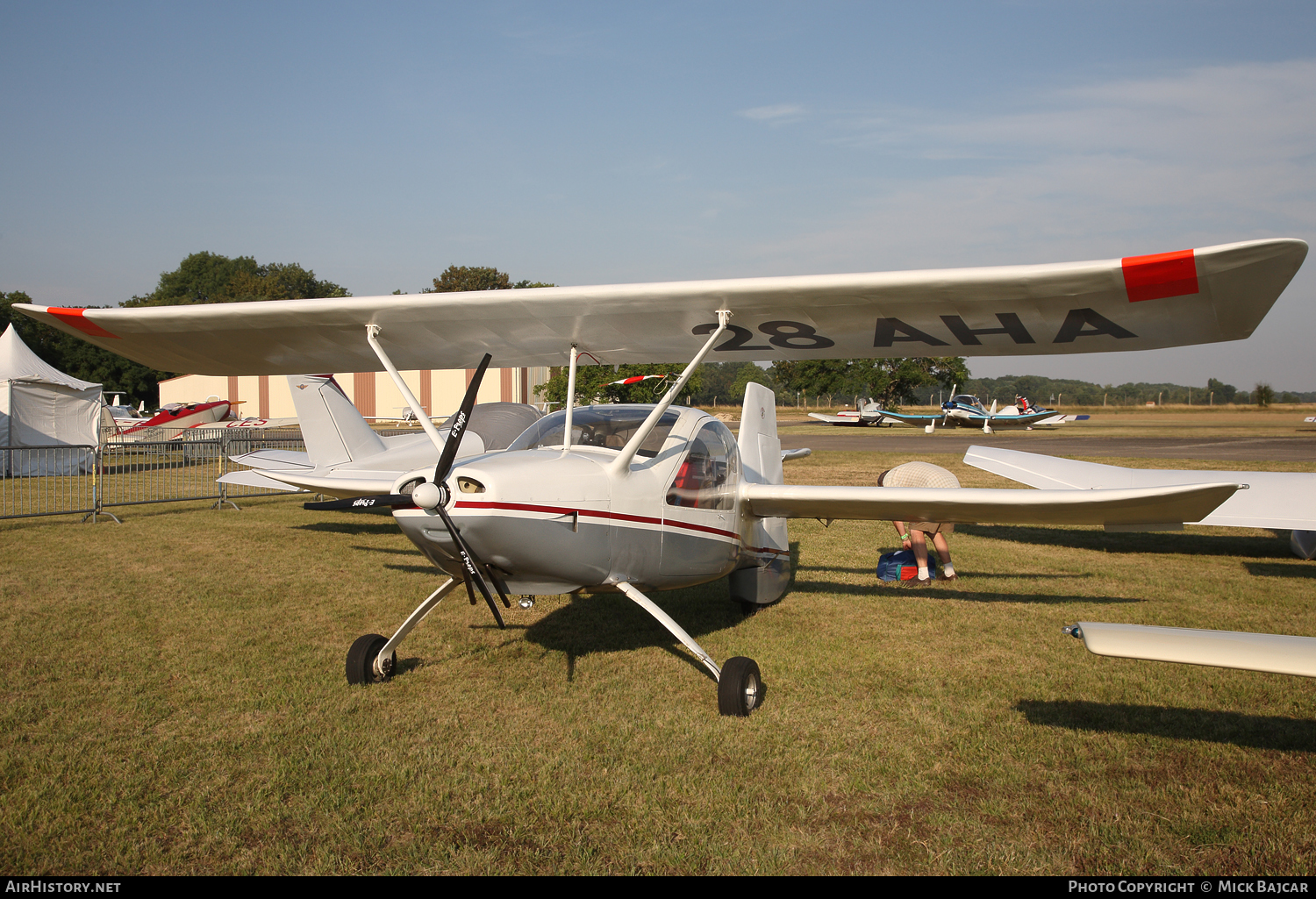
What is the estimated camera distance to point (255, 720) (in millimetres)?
4359

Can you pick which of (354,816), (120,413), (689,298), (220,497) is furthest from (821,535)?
(120,413)

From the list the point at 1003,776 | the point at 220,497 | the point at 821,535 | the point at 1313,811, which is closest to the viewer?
the point at 1313,811

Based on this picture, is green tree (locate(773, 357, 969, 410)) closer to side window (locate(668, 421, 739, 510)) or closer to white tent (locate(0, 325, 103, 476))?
white tent (locate(0, 325, 103, 476))

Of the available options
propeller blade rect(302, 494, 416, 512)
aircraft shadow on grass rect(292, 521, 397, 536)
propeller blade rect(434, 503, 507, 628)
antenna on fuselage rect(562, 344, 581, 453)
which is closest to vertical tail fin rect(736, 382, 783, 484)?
antenna on fuselage rect(562, 344, 581, 453)

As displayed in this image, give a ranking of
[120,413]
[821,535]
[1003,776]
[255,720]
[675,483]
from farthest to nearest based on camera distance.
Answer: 1. [120,413]
2. [821,535]
3. [675,483]
4. [255,720]
5. [1003,776]

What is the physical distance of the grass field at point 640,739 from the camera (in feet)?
10.1

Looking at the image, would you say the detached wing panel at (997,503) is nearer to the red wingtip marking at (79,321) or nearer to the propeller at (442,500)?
the propeller at (442,500)

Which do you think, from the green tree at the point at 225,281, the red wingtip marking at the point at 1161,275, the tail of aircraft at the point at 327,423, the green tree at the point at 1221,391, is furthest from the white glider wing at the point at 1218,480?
the green tree at the point at 1221,391

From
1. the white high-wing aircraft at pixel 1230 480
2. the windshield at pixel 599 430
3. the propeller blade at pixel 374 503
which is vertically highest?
the windshield at pixel 599 430

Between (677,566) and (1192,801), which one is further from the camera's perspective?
(677,566)

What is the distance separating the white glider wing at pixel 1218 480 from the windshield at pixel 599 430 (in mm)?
4576

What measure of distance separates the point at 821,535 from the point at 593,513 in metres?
7.52

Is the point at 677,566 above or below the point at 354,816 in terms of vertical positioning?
above

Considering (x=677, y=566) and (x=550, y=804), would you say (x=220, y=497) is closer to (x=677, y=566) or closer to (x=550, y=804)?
(x=677, y=566)
